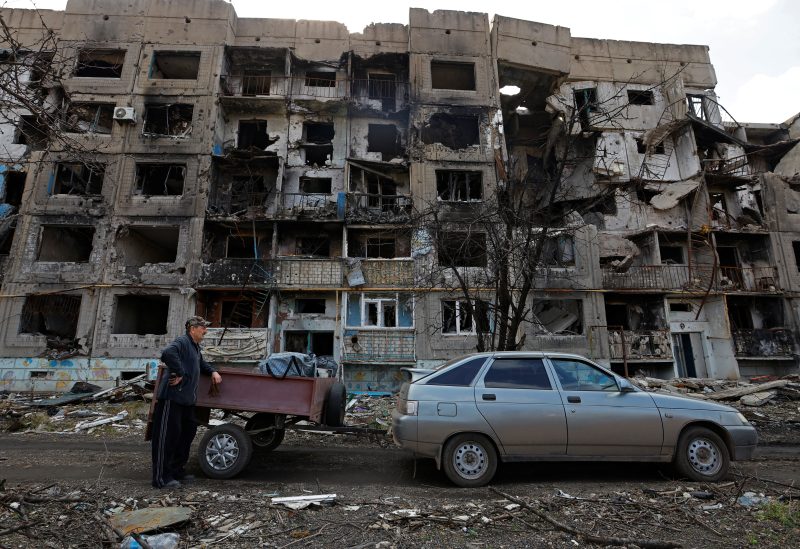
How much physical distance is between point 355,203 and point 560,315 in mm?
11746

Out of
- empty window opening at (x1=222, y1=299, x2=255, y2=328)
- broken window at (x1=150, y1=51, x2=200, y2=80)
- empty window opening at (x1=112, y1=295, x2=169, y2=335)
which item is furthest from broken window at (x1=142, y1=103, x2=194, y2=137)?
empty window opening at (x1=222, y1=299, x2=255, y2=328)

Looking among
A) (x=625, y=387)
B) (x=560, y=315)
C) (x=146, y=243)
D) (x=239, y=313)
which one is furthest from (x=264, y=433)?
(x=146, y=243)

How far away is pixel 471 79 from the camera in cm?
2425

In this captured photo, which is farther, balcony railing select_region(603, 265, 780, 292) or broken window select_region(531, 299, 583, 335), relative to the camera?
balcony railing select_region(603, 265, 780, 292)

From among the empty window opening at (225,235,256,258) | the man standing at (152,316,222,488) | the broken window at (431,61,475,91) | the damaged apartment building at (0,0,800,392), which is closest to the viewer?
the man standing at (152,316,222,488)

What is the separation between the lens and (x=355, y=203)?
20656mm

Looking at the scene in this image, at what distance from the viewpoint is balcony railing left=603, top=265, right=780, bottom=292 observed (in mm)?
20891

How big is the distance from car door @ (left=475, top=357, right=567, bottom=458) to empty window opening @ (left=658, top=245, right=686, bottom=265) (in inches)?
853

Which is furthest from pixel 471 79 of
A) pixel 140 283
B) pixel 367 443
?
pixel 367 443

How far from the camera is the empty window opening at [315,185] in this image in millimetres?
22516

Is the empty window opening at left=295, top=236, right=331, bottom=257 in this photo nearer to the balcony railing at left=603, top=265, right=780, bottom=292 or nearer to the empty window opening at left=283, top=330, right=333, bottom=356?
the empty window opening at left=283, top=330, right=333, bottom=356

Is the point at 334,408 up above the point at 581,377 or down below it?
below

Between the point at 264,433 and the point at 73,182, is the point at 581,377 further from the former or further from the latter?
the point at 73,182

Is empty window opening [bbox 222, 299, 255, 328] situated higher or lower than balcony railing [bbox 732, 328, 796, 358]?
higher
